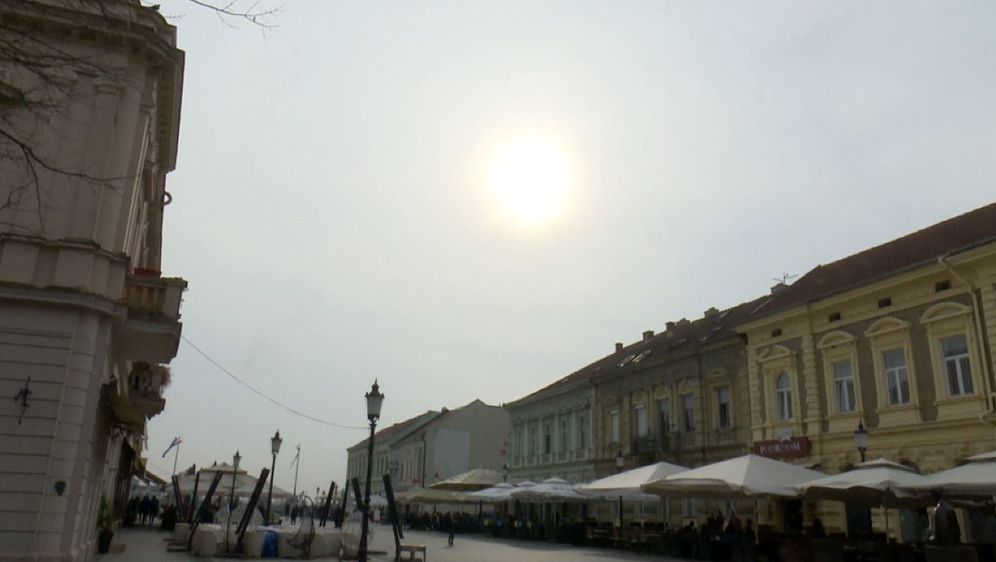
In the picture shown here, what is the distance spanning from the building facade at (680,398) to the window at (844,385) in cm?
411

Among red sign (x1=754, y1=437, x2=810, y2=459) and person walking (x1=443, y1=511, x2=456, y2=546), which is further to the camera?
person walking (x1=443, y1=511, x2=456, y2=546)

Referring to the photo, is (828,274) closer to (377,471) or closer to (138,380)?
(138,380)

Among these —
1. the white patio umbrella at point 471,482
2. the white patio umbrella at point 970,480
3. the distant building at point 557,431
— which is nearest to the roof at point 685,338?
the distant building at point 557,431

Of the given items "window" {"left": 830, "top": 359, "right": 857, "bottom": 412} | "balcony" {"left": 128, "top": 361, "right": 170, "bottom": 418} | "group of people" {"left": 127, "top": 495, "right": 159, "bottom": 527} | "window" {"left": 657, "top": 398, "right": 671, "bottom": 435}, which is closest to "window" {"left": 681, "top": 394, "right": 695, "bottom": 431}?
"window" {"left": 657, "top": 398, "right": 671, "bottom": 435}

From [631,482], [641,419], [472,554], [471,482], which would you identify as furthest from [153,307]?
[641,419]

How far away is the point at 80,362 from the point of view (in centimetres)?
1312

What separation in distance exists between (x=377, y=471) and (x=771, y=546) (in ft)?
235

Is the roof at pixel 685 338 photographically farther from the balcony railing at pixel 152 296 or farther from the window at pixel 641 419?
the balcony railing at pixel 152 296

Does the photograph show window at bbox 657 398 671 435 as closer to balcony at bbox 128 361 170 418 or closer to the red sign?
the red sign

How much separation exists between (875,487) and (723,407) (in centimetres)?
1355

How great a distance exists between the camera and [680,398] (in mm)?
30844

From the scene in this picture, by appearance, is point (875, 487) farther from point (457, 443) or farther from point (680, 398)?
point (457, 443)

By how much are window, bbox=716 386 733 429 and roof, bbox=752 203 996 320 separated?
10.9ft

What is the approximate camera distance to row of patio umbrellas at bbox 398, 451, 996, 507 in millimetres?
13781
